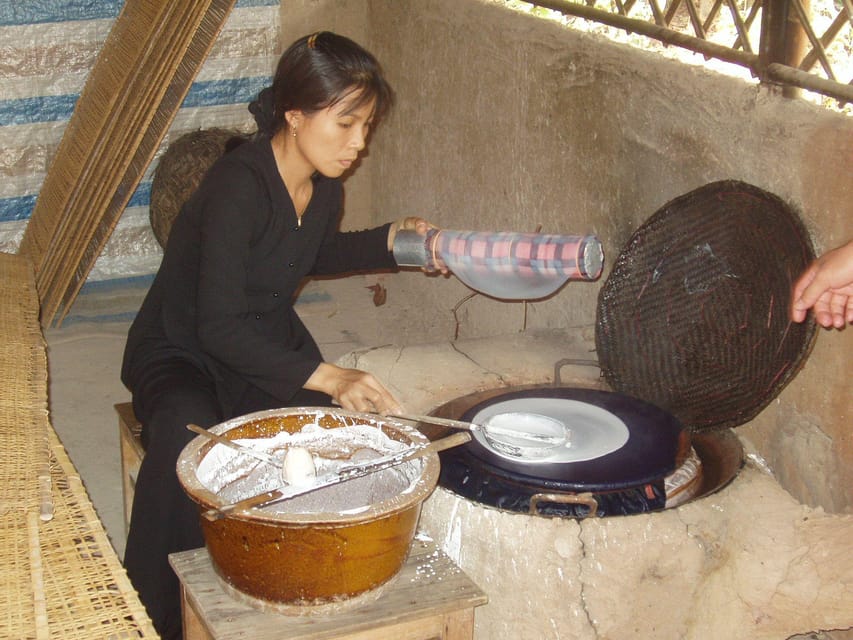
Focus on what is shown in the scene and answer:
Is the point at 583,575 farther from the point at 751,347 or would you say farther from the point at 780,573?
the point at 751,347

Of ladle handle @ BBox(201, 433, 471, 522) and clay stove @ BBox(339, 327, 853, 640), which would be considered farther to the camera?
clay stove @ BBox(339, 327, 853, 640)

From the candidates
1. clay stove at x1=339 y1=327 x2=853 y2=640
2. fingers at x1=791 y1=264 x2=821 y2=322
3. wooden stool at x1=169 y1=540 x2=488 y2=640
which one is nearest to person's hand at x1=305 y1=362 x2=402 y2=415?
clay stove at x1=339 y1=327 x2=853 y2=640

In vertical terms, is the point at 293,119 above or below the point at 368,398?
above

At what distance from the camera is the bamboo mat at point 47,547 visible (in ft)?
4.44

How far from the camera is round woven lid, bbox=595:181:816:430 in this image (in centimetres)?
213

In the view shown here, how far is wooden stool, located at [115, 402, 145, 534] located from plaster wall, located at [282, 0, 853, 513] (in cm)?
88

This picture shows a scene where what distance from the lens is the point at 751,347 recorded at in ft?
7.22

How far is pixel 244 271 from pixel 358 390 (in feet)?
1.35

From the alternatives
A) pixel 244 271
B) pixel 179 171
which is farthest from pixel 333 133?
pixel 179 171

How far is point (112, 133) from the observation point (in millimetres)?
4195

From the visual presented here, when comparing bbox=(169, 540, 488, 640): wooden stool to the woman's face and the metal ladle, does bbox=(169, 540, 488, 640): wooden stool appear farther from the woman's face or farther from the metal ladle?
the woman's face

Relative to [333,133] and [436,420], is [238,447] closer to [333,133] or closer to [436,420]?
[436,420]

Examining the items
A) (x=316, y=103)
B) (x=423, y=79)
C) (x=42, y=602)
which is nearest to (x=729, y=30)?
(x=316, y=103)

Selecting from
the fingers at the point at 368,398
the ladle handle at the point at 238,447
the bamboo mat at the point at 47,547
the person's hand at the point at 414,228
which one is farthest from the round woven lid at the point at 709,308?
the bamboo mat at the point at 47,547
